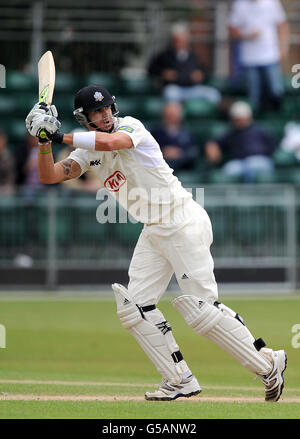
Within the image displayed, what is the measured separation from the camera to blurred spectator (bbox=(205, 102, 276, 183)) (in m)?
16.9

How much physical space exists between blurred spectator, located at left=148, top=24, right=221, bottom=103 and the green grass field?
4844mm

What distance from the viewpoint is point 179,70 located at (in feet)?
61.0

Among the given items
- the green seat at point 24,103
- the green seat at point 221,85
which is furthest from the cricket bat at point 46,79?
the green seat at point 221,85

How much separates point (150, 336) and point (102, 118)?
1.61m

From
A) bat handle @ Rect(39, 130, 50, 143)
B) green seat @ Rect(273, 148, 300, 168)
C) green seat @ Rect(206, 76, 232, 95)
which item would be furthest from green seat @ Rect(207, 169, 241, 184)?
bat handle @ Rect(39, 130, 50, 143)

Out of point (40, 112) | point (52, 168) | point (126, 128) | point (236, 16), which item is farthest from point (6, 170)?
point (40, 112)

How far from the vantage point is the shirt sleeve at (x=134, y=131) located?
758 centimetres

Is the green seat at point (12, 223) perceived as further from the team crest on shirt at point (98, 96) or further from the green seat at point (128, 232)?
the team crest on shirt at point (98, 96)

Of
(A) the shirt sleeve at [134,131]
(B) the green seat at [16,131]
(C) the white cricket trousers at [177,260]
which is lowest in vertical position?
(C) the white cricket trousers at [177,260]

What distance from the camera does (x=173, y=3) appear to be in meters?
20.3

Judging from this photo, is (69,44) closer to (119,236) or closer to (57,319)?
(119,236)

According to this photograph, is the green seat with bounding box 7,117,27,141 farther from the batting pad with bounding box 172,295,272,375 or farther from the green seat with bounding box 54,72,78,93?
the batting pad with bounding box 172,295,272,375

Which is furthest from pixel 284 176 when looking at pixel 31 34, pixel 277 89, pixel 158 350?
pixel 158 350

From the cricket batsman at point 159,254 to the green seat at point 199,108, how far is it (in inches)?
423
